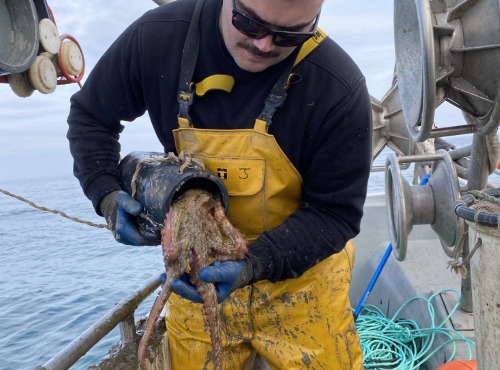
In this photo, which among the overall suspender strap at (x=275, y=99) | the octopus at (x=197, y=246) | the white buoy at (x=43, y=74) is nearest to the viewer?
the octopus at (x=197, y=246)

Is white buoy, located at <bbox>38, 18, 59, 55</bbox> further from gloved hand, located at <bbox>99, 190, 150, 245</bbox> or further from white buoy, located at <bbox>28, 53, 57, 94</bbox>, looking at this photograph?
gloved hand, located at <bbox>99, 190, 150, 245</bbox>

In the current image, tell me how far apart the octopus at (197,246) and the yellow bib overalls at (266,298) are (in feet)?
0.78

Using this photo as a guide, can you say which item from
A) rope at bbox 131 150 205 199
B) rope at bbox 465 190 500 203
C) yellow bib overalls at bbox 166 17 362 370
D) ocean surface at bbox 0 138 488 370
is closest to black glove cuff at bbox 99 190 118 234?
rope at bbox 131 150 205 199

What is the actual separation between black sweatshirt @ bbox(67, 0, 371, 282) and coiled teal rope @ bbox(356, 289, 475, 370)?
1.43 m

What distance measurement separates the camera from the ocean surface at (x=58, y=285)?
6094 mm

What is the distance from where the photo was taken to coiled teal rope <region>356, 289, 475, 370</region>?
2.90m

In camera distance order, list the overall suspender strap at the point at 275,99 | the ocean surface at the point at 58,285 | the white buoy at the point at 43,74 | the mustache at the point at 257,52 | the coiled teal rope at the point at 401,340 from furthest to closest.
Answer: the ocean surface at the point at 58,285 → the white buoy at the point at 43,74 → the coiled teal rope at the point at 401,340 → the overall suspender strap at the point at 275,99 → the mustache at the point at 257,52

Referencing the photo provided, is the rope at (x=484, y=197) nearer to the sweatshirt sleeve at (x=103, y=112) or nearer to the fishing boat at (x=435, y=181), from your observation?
the fishing boat at (x=435, y=181)

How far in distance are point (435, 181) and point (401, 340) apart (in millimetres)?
1232

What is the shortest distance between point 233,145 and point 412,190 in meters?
1.50

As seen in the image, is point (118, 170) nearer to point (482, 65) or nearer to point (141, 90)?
point (141, 90)

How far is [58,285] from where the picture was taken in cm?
855

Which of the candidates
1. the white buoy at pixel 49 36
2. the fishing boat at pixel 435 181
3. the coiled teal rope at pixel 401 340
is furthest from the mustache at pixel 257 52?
the white buoy at pixel 49 36

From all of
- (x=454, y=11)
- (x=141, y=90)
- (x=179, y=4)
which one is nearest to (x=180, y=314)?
(x=141, y=90)
